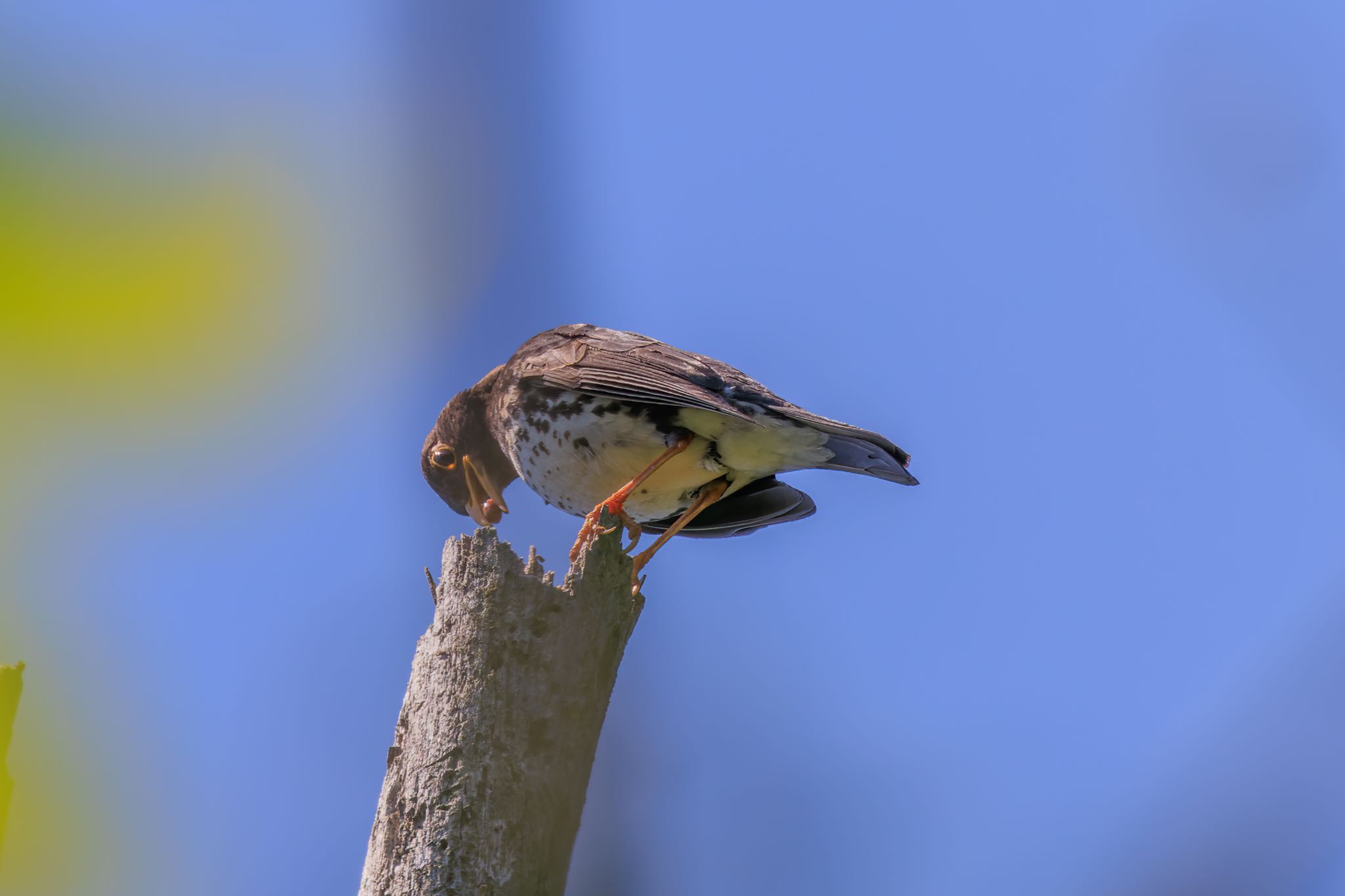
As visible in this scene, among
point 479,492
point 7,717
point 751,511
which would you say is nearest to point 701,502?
point 751,511

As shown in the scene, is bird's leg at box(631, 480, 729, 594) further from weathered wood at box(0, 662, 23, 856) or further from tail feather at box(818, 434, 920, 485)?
weathered wood at box(0, 662, 23, 856)

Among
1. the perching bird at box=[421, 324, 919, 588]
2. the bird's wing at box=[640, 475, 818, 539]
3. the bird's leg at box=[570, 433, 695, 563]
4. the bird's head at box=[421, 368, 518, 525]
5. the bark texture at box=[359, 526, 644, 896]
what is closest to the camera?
the bark texture at box=[359, 526, 644, 896]

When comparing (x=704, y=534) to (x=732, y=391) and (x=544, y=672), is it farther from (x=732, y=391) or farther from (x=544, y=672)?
(x=544, y=672)

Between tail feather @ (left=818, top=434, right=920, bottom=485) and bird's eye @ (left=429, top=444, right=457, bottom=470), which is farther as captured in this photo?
bird's eye @ (left=429, top=444, right=457, bottom=470)

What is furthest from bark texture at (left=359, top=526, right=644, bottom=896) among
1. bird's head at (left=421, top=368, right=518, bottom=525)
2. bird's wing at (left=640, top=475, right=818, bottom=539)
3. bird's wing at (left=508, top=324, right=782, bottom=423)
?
bird's head at (left=421, top=368, right=518, bottom=525)

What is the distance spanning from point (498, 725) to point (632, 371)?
2.44 m

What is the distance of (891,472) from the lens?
225 inches

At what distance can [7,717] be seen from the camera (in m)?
1.20

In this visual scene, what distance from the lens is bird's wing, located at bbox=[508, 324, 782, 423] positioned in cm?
536

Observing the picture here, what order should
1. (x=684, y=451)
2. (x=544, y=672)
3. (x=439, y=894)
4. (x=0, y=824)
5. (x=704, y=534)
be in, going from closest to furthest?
(x=0, y=824), (x=439, y=894), (x=544, y=672), (x=684, y=451), (x=704, y=534)

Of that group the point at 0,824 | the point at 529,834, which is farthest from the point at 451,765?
the point at 0,824

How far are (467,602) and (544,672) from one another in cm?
38

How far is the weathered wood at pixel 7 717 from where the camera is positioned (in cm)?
112

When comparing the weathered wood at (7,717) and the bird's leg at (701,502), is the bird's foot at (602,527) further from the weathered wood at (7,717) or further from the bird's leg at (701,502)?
the weathered wood at (7,717)
